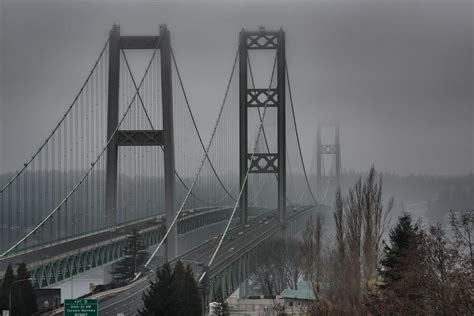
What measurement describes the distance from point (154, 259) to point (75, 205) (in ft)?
11.5

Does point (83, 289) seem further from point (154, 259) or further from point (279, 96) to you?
point (279, 96)

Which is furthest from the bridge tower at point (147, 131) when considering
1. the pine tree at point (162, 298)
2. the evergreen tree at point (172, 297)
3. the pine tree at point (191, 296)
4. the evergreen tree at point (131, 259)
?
the pine tree at point (162, 298)

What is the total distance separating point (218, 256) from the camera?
12.8 metres

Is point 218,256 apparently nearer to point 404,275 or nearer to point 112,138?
point 112,138

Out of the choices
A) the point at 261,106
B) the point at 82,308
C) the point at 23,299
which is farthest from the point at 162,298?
the point at 261,106

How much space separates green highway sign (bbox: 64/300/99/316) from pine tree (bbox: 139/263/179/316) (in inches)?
19.1

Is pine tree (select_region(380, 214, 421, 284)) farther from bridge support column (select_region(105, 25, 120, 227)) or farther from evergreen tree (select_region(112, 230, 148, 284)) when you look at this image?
bridge support column (select_region(105, 25, 120, 227))

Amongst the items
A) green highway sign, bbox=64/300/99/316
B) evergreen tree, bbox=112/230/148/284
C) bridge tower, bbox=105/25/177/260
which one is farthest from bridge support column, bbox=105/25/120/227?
green highway sign, bbox=64/300/99/316

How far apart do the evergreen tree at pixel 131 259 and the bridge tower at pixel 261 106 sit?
3.75m

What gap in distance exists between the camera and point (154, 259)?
13.7 meters

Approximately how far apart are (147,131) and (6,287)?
185 inches

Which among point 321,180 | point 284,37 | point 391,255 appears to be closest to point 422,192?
point 284,37

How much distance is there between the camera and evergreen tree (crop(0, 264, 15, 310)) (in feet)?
29.2

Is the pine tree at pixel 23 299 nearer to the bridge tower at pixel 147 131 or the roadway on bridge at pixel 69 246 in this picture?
the roadway on bridge at pixel 69 246
